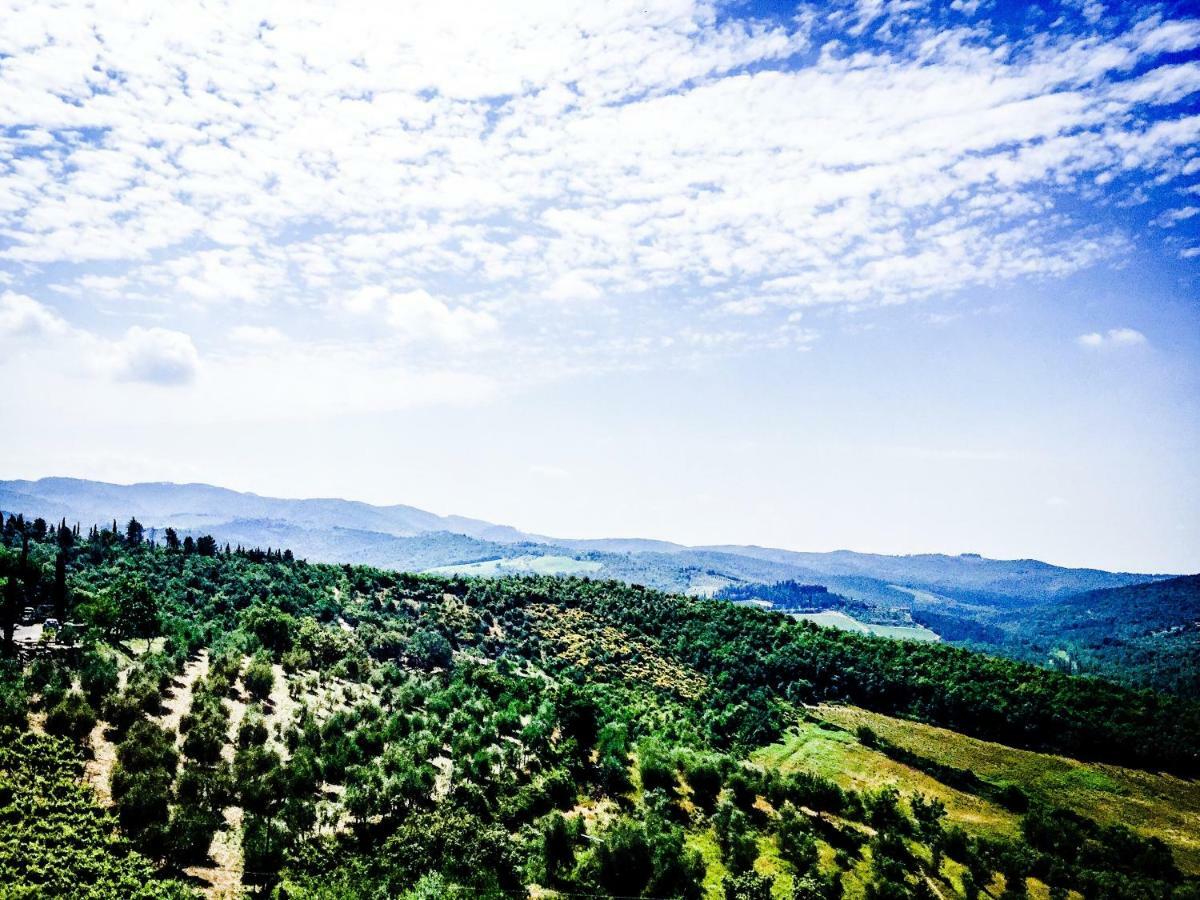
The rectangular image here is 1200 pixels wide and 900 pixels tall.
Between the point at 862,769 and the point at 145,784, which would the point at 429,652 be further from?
the point at 862,769

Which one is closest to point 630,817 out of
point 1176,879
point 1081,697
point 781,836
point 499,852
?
point 781,836

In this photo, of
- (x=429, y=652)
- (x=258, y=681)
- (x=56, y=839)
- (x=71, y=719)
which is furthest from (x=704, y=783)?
(x=71, y=719)

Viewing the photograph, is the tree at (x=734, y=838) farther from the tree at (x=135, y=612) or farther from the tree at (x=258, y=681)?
the tree at (x=135, y=612)

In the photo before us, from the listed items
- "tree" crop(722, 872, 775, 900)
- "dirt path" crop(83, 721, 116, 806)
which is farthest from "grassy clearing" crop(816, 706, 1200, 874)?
"dirt path" crop(83, 721, 116, 806)

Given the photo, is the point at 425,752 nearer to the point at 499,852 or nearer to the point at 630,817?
the point at 499,852

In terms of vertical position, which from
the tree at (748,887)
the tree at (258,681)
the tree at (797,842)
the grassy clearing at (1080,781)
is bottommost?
the grassy clearing at (1080,781)

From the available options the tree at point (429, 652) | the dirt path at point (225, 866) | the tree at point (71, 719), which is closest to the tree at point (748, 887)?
the dirt path at point (225, 866)
